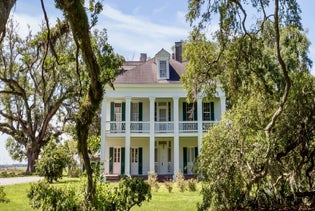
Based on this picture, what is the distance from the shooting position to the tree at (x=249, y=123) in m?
7.46

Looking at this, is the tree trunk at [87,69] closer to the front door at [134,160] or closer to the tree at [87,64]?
the tree at [87,64]

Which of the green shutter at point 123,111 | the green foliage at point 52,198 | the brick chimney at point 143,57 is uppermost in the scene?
the brick chimney at point 143,57

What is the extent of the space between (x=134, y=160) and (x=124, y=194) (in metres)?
17.5

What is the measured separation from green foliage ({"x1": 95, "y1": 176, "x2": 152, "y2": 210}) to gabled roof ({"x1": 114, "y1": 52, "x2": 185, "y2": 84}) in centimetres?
1584

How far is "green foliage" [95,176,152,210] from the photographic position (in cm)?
709

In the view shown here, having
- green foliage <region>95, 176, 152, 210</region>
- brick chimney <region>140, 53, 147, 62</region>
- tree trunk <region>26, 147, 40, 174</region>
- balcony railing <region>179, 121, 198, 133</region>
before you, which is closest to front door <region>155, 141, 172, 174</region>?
balcony railing <region>179, 121, 198, 133</region>

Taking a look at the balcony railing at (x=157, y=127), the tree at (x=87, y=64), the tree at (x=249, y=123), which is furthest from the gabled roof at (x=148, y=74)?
the tree at (x=87, y=64)

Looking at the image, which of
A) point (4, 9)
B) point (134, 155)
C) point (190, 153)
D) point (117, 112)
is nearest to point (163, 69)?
point (117, 112)

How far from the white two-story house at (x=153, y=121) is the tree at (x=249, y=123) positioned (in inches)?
519

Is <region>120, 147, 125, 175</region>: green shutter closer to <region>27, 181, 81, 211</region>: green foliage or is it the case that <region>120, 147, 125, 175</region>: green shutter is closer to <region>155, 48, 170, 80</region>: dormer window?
<region>155, 48, 170, 80</region>: dormer window

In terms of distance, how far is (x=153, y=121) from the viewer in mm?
22719

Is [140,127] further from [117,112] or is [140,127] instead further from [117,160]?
[117,160]

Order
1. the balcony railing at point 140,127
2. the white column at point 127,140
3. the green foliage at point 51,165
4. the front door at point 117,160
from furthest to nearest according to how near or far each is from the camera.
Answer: the front door at point 117,160, the balcony railing at point 140,127, the white column at point 127,140, the green foliage at point 51,165

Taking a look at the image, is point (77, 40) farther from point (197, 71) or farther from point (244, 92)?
point (244, 92)
